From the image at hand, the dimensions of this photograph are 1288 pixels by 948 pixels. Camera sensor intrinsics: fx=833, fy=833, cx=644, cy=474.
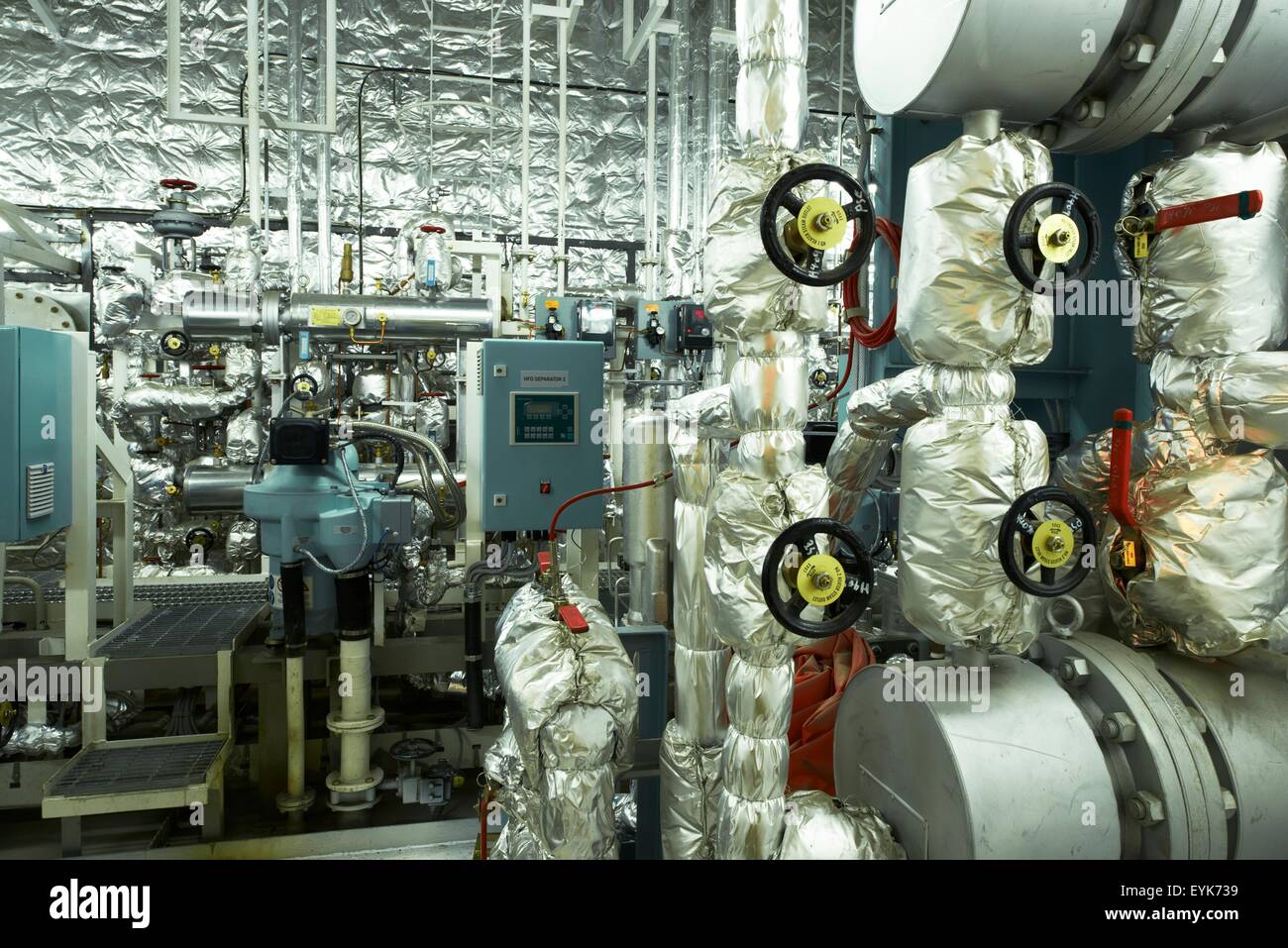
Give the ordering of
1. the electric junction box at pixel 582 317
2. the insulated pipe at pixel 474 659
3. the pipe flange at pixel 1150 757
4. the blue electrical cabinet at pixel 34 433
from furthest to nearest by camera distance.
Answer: the electric junction box at pixel 582 317, the insulated pipe at pixel 474 659, the blue electrical cabinet at pixel 34 433, the pipe flange at pixel 1150 757

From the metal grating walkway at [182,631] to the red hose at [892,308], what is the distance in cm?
271

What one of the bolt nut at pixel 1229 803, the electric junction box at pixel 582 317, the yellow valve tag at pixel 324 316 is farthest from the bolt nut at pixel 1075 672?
the yellow valve tag at pixel 324 316

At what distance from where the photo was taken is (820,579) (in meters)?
1.53

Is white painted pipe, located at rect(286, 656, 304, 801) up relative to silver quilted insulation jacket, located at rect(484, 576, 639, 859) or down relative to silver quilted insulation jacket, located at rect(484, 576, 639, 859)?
down

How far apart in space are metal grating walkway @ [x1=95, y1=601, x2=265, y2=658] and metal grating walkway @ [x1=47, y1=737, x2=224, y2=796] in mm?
349

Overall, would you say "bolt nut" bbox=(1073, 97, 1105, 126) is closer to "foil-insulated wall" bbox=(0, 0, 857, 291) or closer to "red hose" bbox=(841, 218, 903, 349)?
"red hose" bbox=(841, 218, 903, 349)

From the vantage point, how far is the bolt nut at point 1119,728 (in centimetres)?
160

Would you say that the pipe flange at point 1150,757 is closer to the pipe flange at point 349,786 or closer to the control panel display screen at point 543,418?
the control panel display screen at point 543,418

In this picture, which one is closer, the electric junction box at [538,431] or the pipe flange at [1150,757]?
the pipe flange at [1150,757]

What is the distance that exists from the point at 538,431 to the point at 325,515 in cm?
98

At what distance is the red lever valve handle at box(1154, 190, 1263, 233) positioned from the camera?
1.48 metres

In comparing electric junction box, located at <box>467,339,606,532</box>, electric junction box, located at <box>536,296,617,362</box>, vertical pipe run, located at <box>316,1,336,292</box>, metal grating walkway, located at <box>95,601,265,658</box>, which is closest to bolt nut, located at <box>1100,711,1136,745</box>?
electric junction box, located at <box>467,339,606,532</box>

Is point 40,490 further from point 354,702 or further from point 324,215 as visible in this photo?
point 324,215
